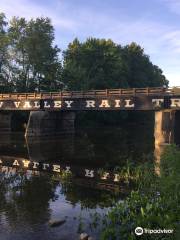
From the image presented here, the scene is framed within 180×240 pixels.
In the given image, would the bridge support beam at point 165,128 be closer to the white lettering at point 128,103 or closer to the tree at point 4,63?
the white lettering at point 128,103

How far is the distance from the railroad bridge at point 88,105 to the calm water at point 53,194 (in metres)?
5.62

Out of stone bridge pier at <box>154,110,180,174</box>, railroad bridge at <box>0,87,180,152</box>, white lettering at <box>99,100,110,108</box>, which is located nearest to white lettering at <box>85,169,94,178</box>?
stone bridge pier at <box>154,110,180,174</box>

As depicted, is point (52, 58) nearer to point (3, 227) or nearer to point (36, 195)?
point (36, 195)

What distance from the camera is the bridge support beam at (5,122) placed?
5903cm

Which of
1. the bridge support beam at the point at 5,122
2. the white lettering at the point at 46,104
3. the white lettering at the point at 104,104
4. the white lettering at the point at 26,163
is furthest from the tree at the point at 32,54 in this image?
the white lettering at the point at 26,163

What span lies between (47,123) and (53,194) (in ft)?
105

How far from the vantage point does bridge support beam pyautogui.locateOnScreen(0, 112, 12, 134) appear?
194 feet

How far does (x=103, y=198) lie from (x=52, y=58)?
182 feet

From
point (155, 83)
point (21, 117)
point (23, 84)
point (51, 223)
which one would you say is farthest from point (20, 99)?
point (155, 83)

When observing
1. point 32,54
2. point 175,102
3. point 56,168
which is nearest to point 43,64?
point 32,54

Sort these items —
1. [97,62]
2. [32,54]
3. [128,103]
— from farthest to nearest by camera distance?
1. [97,62]
2. [32,54]
3. [128,103]

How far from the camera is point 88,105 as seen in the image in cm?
4484

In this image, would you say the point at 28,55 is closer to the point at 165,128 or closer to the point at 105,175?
the point at 165,128

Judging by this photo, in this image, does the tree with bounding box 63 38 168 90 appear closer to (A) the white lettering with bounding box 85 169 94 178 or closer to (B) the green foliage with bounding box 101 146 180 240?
(A) the white lettering with bounding box 85 169 94 178
